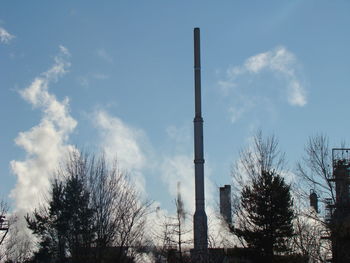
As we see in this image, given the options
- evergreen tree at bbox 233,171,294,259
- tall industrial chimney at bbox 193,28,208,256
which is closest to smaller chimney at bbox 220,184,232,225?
evergreen tree at bbox 233,171,294,259

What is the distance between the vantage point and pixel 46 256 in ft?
145

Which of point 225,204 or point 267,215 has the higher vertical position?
point 225,204

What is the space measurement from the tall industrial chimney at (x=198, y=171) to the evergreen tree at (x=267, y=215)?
4428mm

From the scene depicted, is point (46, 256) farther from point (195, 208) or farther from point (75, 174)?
point (195, 208)

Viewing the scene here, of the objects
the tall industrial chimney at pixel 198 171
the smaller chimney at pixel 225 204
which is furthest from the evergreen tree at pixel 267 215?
the tall industrial chimney at pixel 198 171

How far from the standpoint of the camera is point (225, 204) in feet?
117

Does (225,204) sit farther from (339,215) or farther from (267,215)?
(339,215)

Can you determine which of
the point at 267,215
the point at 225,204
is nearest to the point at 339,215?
the point at 267,215

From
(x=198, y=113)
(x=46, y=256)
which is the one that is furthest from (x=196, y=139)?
(x=46, y=256)

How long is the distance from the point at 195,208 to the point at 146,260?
1063 centimetres

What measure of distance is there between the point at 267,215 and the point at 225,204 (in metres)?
4.97

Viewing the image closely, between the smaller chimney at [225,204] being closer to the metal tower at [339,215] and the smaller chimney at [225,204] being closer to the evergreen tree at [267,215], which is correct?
the evergreen tree at [267,215]

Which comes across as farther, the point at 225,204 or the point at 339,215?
the point at 225,204

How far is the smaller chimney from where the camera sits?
3400 centimetres
